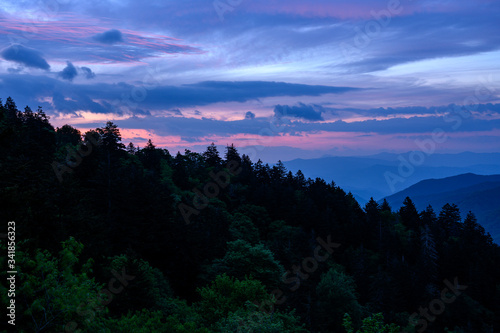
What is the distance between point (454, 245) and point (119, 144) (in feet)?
264

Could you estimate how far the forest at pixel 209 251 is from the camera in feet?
68.7

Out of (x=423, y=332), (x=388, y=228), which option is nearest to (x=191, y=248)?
(x=423, y=332)

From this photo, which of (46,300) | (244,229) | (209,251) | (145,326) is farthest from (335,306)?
(46,300)

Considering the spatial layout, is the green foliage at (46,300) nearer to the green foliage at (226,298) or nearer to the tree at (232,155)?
the green foliage at (226,298)

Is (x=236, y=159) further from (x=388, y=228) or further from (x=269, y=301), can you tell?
(x=269, y=301)

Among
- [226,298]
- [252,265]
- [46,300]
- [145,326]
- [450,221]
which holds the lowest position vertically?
[450,221]

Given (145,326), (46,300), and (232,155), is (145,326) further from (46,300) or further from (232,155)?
(232,155)

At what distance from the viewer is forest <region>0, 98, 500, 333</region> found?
20938mm

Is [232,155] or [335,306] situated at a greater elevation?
[232,155]

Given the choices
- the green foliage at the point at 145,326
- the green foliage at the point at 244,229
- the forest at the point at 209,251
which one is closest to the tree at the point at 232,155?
the forest at the point at 209,251

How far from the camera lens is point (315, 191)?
382 ft

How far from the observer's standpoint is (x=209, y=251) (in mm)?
55375

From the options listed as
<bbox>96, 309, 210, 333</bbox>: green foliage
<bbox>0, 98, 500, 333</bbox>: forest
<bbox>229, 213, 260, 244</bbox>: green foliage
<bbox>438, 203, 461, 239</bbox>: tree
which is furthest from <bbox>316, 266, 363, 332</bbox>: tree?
<bbox>438, 203, 461, 239</bbox>: tree

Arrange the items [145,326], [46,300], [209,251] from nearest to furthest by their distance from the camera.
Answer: [46,300] < [145,326] < [209,251]
